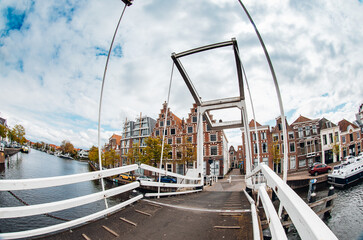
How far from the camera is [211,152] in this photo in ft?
73.0

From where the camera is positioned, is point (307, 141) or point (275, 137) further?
point (307, 141)

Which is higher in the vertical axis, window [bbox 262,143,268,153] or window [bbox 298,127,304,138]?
window [bbox 298,127,304,138]

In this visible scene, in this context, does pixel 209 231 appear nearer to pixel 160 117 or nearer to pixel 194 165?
pixel 194 165

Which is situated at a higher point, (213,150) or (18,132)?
(18,132)

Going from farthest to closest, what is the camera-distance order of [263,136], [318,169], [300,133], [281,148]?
[300,133]
[263,136]
[281,148]
[318,169]

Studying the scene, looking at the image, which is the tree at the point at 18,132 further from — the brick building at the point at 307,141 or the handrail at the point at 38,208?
the brick building at the point at 307,141

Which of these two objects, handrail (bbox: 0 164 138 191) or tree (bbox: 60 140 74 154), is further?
tree (bbox: 60 140 74 154)

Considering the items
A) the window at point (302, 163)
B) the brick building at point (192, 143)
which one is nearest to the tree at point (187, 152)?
the brick building at point (192, 143)

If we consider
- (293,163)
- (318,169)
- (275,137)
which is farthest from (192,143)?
(293,163)

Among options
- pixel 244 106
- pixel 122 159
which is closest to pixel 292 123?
pixel 244 106

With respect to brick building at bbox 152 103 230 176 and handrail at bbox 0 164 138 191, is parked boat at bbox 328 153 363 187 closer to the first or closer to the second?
brick building at bbox 152 103 230 176

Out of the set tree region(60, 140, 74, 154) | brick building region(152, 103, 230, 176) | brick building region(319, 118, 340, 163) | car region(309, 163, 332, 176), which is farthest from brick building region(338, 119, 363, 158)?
tree region(60, 140, 74, 154)

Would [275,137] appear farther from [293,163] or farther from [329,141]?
[329,141]

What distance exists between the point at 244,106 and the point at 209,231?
6.49 meters
